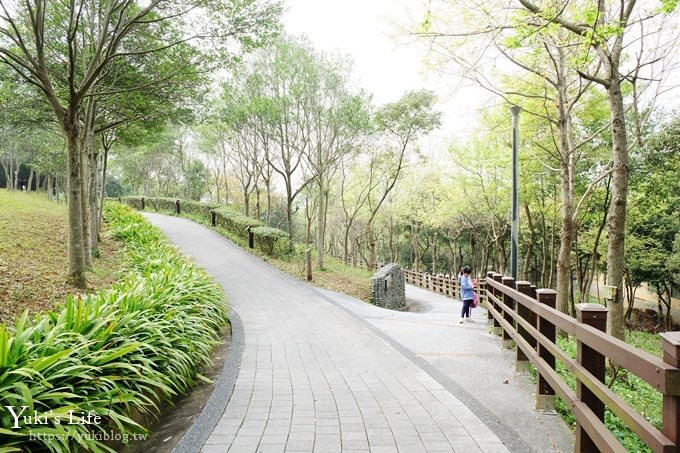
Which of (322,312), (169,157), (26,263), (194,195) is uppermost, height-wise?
(169,157)

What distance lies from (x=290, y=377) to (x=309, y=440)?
4.76ft

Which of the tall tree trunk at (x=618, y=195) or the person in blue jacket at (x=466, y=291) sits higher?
the tall tree trunk at (x=618, y=195)

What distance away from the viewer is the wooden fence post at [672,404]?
5.33 feet

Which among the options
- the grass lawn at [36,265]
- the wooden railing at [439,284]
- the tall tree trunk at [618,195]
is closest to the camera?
the tall tree trunk at [618,195]

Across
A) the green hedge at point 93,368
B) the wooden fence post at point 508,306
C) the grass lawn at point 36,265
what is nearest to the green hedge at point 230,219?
the grass lawn at point 36,265

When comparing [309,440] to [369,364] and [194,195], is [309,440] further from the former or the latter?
[194,195]

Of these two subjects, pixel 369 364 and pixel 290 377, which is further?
pixel 369 364

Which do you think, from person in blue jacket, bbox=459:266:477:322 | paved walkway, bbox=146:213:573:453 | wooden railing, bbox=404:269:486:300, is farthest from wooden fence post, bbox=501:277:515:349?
wooden railing, bbox=404:269:486:300

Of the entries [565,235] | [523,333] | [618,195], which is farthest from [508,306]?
[565,235]

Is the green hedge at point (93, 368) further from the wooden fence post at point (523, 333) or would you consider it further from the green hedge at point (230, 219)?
the green hedge at point (230, 219)

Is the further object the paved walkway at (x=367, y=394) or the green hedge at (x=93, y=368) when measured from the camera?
the paved walkway at (x=367, y=394)

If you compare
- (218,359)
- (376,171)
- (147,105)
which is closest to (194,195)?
(376,171)

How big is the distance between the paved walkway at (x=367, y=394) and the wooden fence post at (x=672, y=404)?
4.37 feet

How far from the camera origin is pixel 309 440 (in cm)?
294
